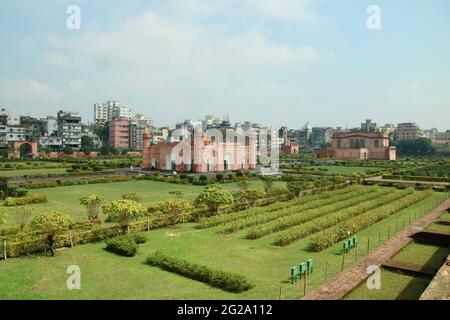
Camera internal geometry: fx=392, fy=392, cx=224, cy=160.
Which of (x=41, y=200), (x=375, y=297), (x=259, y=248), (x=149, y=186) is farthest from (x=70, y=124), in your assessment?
(x=375, y=297)

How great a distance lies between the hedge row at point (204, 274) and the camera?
11.6 m

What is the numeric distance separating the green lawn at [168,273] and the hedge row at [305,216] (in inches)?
25.6

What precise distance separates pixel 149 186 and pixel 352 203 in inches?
826

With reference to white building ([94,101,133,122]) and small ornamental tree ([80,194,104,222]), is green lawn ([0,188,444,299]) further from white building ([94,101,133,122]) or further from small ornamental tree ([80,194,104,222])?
white building ([94,101,133,122])

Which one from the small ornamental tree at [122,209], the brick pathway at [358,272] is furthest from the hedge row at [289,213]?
the brick pathway at [358,272]

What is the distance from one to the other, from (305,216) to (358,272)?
948cm

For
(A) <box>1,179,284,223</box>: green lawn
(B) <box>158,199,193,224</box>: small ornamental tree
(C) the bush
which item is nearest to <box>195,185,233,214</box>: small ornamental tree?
(B) <box>158,199,193,224</box>: small ornamental tree

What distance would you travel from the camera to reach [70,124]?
97625 mm

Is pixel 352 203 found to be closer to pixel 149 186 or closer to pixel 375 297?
pixel 375 297

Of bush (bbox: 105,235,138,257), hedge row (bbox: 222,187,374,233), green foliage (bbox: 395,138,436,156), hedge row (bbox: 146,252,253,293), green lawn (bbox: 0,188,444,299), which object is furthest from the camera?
green foliage (bbox: 395,138,436,156)

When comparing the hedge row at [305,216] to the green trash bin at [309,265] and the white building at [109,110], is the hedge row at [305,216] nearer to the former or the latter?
the green trash bin at [309,265]

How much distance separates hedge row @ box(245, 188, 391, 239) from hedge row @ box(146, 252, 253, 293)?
18.4 feet

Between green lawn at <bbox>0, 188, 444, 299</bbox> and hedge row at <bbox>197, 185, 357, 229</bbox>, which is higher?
hedge row at <bbox>197, 185, 357, 229</bbox>

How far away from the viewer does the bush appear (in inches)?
601
